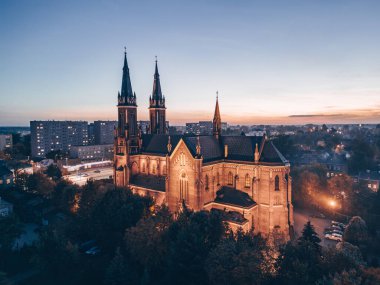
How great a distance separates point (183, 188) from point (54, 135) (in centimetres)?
12354

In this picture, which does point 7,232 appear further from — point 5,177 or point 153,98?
point 153,98

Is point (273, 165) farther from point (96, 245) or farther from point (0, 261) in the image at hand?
point (0, 261)

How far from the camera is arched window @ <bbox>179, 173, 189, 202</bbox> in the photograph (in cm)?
4741

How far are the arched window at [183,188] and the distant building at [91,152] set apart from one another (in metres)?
97.6

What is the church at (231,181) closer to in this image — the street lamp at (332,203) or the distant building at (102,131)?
the street lamp at (332,203)

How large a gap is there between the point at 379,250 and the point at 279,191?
58.3 feet

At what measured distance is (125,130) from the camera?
5975 centimetres

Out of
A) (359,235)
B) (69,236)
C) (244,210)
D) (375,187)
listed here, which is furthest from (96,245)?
(375,187)

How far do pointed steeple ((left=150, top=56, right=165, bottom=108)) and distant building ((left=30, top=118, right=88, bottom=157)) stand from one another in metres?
91.9

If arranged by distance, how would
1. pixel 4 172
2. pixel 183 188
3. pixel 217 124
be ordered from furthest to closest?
1. pixel 4 172
2. pixel 217 124
3. pixel 183 188

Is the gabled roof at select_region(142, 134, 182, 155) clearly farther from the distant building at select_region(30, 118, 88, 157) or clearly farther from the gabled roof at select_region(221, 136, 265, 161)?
the distant building at select_region(30, 118, 88, 157)

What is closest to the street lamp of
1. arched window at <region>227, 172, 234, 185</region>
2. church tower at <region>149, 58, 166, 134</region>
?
arched window at <region>227, 172, 234, 185</region>

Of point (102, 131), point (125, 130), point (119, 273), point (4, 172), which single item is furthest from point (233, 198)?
point (102, 131)

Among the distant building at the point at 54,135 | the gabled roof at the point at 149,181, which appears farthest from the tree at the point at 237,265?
the distant building at the point at 54,135
